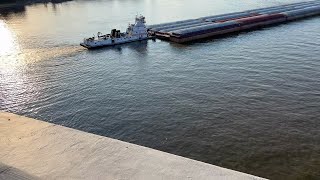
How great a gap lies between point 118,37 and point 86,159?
4779cm

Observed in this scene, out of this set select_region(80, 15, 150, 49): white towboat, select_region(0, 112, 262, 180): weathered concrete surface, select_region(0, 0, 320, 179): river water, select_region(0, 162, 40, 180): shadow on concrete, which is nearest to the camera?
select_region(0, 162, 40, 180): shadow on concrete

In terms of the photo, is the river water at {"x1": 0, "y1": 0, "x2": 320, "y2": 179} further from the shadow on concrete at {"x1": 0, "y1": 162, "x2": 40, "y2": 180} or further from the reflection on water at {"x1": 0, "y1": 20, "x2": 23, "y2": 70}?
the shadow on concrete at {"x1": 0, "y1": 162, "x2": 40, "y2": 180}

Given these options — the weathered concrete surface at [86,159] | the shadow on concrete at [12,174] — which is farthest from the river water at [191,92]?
the shadow on concrete at [12,174]

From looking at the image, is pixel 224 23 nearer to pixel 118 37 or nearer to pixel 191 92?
pixel 118 37

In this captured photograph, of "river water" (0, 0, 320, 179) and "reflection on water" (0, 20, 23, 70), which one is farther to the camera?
"reflection on water" (0, 20, 23, 70)

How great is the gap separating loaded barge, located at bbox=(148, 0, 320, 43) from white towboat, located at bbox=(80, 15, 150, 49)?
13.4 feet

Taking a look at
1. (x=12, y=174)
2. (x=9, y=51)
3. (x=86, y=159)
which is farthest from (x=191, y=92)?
(x=9, y=51)

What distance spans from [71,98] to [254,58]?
30920 millimetres

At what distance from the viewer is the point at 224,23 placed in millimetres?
83250

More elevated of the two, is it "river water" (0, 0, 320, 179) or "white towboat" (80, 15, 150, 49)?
"white towboat" (80, 15, 150, 49)

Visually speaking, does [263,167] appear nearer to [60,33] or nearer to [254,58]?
[254,58]

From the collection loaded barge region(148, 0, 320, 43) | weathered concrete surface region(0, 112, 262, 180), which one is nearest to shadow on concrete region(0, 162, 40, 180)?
weathered concrete surface region(0, 112, 262, 180)

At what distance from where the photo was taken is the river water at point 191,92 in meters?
33.7

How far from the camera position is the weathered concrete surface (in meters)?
26.7
